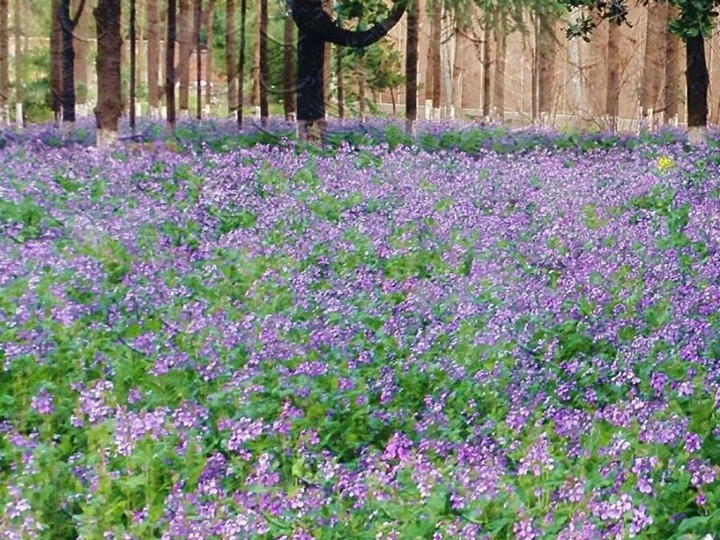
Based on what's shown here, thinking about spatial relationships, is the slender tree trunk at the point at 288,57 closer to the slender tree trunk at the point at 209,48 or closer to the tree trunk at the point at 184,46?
the slender tree trunk at the point at 209,48

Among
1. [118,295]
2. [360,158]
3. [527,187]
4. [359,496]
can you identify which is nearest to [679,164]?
[527,187]

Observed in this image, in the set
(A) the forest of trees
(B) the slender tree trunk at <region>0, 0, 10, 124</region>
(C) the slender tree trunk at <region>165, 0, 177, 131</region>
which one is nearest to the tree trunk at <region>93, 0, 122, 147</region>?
(A) the forest of trees

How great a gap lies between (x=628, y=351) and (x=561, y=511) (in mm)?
1847

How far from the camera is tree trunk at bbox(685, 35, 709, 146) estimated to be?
1931 centimetres

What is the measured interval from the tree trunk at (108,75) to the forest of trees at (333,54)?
0.06 ft

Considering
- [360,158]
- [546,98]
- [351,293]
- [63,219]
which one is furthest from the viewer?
[546,98]

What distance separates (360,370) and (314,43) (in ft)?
48.0

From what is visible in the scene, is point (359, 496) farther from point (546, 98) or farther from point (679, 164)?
point (546, 98)

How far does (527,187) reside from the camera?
11477 mm

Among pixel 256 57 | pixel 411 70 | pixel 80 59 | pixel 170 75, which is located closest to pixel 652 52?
pixel 411 70

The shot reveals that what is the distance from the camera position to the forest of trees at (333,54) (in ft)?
61.2

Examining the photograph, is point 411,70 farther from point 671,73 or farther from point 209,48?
point 209,48

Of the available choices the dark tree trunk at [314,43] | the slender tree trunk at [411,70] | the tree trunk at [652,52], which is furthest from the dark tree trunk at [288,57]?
the tree trunk at [652,52]

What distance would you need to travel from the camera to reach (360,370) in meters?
5.42
